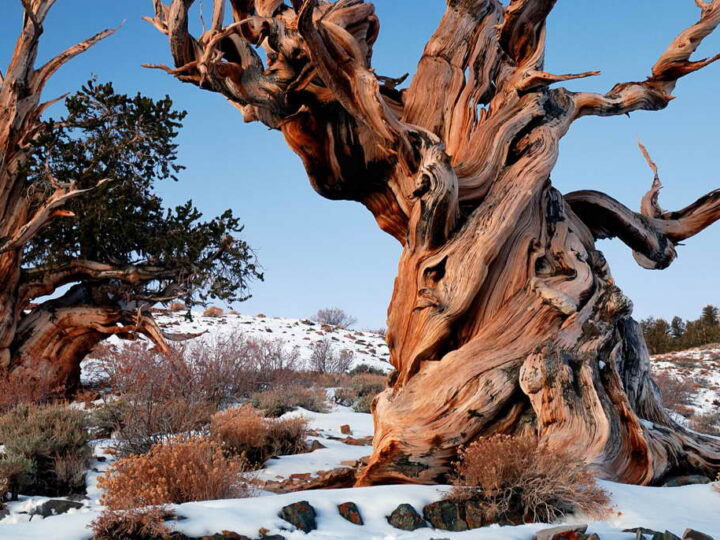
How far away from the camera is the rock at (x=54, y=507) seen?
15.4ft

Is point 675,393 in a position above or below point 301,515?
above

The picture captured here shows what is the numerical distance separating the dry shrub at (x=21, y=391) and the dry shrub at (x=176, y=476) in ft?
18.4

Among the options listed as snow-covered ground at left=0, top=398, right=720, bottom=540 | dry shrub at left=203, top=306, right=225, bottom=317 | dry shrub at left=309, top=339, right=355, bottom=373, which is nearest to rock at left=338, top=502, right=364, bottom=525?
snow-covered ground at left=0, top=398, right=720, bottom=540

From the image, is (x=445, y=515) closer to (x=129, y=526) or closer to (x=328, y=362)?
(x=129, y=526)

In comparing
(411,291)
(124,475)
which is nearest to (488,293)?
(411,291)

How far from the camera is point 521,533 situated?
13.3 feet

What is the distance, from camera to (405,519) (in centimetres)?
424

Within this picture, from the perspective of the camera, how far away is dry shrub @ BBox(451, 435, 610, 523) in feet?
14.5

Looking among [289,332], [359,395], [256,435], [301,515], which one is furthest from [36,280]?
[289,332]

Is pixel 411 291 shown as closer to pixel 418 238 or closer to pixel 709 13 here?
pixel 418 238

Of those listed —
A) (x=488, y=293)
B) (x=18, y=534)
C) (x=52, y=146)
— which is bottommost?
(x=18, y=534)

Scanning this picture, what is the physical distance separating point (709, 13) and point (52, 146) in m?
11.2

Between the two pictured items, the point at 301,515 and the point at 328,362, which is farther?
the point at 328,362

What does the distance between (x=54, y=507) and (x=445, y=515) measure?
2948mm
